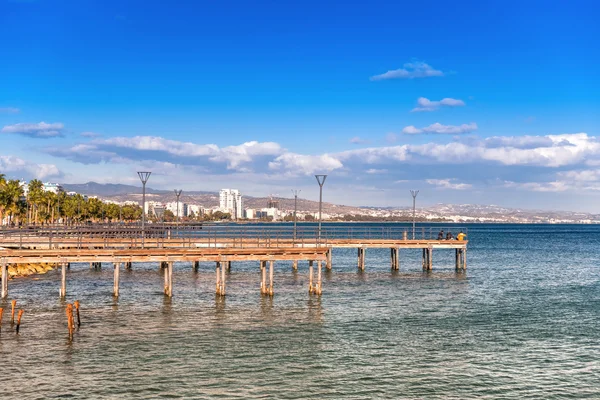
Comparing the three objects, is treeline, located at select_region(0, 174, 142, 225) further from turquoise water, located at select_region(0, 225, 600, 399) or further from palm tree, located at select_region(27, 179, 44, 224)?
turquoise water, located at select_region(0, 225, 600, 399)

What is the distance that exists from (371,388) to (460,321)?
14847mm

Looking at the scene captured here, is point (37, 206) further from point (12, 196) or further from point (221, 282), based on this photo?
point (221, 282)

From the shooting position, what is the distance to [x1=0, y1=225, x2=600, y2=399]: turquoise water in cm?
2288

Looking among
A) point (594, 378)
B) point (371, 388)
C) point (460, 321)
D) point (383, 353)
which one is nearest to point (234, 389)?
point (371, 388)

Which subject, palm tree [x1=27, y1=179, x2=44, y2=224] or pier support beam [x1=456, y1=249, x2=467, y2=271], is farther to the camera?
palm tree [x1=27, y1=179, x2=44, y2=224]

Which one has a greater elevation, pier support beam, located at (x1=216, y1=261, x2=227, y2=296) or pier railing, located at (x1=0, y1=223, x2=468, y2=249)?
pier railing, located at (x1=0, y1=223, x2=468, y2=249)

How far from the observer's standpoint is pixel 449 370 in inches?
995

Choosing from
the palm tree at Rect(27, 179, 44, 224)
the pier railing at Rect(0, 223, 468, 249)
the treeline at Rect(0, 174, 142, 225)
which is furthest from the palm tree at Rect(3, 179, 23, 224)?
the pier railing at Rect(0, 223, 468, 249)

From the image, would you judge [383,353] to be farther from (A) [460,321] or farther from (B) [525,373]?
(A) [460,321]

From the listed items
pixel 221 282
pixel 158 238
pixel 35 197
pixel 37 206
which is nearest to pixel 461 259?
pixel 158 238

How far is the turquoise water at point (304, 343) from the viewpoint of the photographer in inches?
901

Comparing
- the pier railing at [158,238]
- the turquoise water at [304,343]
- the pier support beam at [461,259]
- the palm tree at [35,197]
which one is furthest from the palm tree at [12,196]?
the pier support beam at [461,259]

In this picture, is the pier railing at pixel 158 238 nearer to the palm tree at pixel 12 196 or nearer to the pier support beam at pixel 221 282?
the pier support beam at pixel 221 282

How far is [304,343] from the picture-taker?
29.6 metres
